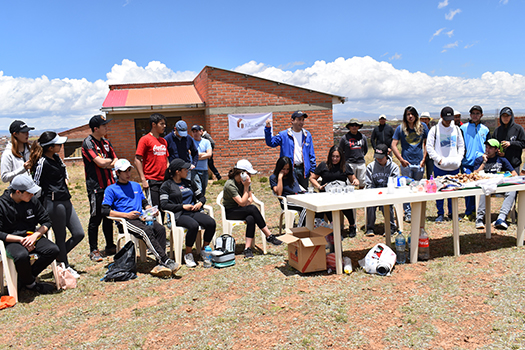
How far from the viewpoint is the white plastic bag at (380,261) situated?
4.59 metres

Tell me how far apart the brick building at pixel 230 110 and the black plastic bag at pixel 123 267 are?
30.2 feet

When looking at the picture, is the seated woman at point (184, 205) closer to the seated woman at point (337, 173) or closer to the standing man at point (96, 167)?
the standing man at point (96, 167)

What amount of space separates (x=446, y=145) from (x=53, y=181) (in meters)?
→ 5.80

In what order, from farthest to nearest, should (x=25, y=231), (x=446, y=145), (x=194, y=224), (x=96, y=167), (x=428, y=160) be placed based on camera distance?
(x=428, y=160) < (x=446, y=145) < (x=96, y=167) < (x=194, y=224) < (x=25, y=231)

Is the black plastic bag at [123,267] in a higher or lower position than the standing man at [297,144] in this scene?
lower

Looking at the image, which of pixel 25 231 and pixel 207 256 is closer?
pixel 25 231

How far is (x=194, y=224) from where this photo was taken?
530cm

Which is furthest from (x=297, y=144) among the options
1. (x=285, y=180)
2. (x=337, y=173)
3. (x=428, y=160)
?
(x=428, y=160)

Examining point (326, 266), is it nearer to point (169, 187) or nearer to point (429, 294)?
point (429, 294)

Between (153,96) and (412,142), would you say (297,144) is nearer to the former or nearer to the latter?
(412,142)

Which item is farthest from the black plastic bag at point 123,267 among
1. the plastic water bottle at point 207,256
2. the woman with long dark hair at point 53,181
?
the plastic water bottle at point 207,256

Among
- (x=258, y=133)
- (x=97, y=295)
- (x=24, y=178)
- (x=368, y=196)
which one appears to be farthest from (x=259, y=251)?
(x=258, y=133)

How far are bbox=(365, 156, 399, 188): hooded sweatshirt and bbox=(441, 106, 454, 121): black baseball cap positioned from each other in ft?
3.80

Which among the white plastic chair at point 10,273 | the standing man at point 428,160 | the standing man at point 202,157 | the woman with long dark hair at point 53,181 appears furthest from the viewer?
the standing man at point 202,157
